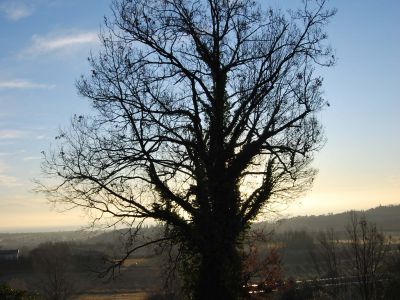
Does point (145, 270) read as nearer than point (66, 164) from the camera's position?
No

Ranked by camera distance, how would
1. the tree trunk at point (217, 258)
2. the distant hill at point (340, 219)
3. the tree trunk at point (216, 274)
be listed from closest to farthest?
the tree trunk at point (217, 258)
the tree trunk at point (216, 274)
the distant hill at point (340, 219)

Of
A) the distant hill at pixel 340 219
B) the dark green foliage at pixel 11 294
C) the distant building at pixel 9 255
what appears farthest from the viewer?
the distant hill at pixel 340 219

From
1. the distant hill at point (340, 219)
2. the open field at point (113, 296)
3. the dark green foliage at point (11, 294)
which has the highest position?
the distant hill at point (340, 219)

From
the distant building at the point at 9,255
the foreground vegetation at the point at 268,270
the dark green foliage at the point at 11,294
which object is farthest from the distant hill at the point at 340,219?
the dark green foliage at the point at 11,294

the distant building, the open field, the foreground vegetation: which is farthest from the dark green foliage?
the distant building

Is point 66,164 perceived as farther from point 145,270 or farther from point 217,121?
point 145,270

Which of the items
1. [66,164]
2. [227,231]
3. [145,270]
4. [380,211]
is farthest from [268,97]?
[380,211]

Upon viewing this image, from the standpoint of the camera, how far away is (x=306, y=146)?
19203 mm

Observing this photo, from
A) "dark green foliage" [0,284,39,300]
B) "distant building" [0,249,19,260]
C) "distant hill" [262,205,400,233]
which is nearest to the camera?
"dark green foliage" [0,284,39,300]

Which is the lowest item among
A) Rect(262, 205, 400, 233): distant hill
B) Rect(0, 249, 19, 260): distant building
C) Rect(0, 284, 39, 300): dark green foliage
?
Rect(0, 284, 39, 300): dark green foliage

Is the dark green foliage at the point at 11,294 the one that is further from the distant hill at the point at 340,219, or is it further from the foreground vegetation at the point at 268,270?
the distant hill at the point at 340,219

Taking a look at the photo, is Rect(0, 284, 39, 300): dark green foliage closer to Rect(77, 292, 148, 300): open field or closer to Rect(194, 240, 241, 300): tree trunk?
Rect(194, 240, 241, 300): tree trunk

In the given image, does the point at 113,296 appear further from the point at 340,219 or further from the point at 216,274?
the point at 340,219

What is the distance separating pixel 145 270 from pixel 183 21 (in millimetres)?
54016
